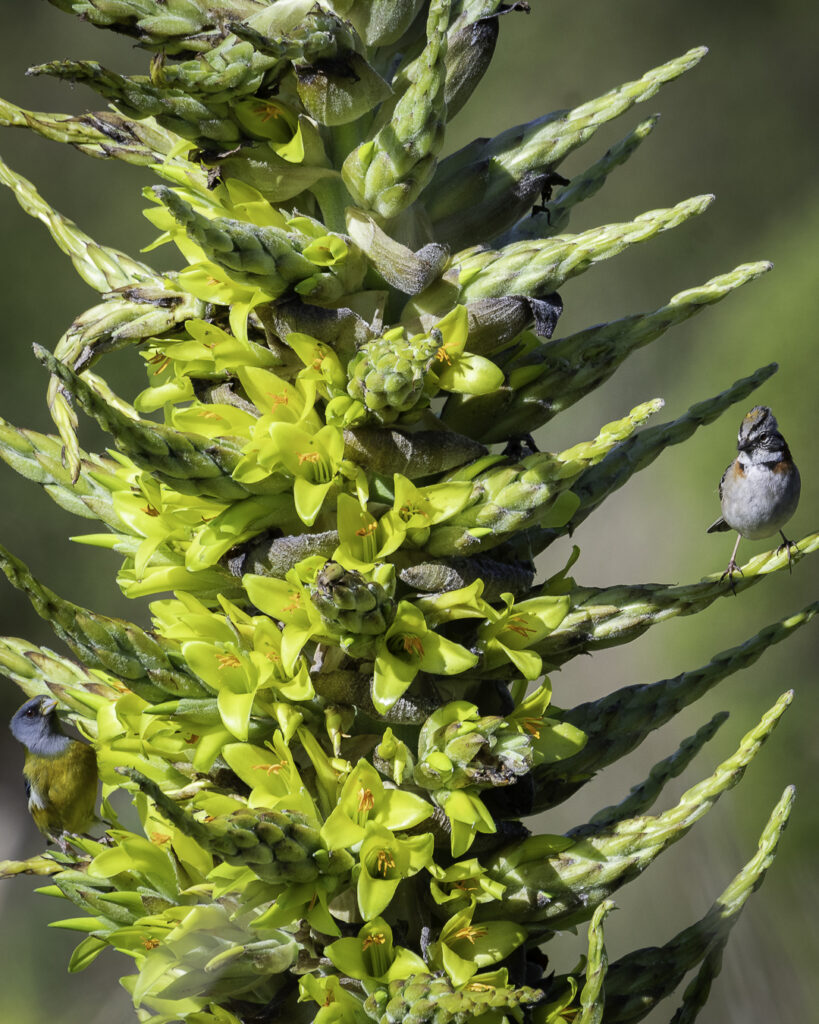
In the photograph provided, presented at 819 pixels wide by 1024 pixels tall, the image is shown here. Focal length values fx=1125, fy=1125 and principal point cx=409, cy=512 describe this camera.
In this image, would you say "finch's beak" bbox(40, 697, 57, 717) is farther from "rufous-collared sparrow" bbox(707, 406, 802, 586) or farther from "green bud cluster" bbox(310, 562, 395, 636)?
"rufous-collared sparrow" bbox(707, 406, 802, 586)

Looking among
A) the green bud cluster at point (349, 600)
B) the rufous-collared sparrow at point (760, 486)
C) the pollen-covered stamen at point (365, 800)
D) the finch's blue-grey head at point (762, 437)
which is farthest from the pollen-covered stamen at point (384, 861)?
the finch's blue-grey head at point (762, 437)

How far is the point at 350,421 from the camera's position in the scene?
88 cm

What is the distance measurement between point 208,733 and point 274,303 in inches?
13.9

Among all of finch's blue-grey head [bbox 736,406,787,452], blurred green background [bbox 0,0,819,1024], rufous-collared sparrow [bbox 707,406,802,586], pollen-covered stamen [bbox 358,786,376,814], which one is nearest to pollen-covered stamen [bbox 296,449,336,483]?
pollen-covered stamen [bbox 358,786,376,814]

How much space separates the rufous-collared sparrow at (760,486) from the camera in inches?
59.6

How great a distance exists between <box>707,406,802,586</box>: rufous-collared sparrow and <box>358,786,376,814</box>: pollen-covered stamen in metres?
0.77

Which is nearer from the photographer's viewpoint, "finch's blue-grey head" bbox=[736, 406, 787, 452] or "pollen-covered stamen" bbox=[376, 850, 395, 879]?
"pollen-covered stamen" bbox=[376, 850, 395, 879]

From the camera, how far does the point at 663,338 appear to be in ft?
8.77

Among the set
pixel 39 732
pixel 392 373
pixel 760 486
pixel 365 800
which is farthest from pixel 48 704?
pixel 760 486

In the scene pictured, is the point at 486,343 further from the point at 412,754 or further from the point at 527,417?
the point at 412,754

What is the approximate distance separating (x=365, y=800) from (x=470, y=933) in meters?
0.14

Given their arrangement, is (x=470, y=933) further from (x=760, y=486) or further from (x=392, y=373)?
(x=760, y=486)

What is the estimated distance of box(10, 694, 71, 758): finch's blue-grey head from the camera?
1.61 m

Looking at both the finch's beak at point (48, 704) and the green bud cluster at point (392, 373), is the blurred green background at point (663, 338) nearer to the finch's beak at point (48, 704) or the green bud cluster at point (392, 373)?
the finch's beak at point (48, 704)
